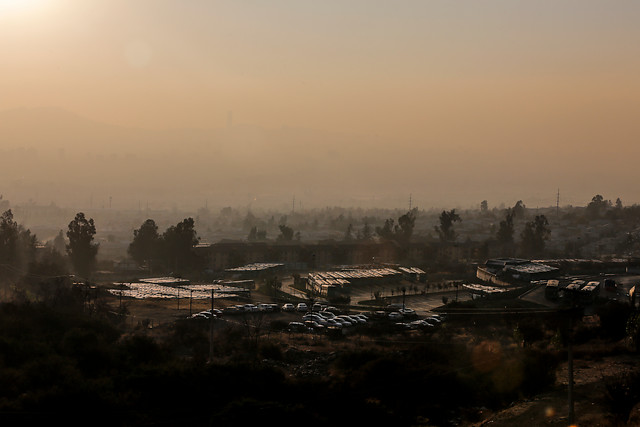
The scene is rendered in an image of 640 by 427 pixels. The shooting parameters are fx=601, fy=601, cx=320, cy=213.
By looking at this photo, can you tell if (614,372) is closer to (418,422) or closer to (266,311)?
(418,422)

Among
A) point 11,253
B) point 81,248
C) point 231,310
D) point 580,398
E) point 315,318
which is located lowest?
point 580,398

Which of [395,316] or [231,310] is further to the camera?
[231,310]

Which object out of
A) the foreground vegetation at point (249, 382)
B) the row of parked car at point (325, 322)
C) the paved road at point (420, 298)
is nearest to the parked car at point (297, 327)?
the row of parked car at point (325, 322)

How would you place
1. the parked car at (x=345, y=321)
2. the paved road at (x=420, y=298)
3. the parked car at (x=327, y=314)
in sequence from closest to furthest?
1. the parked car at (x=345, y=321)
2. the parked car at (x=327, y=314)
3. the paved road at (x=420, y=298)

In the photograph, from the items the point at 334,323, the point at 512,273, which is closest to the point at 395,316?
the point at 334,323

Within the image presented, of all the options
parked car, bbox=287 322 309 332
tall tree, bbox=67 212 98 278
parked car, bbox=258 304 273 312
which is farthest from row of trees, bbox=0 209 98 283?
parked car, bbox=287 322 309 332

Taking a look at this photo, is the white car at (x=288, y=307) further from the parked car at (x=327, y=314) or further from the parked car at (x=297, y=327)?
the parked car at (x=297, y=327)

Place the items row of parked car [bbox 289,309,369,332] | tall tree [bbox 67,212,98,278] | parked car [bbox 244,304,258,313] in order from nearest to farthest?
row of parked car [bbox 289,309,369,332] → parked car [bbox 244,304,258,313] → tall tree [bbox 67,212,98,278]

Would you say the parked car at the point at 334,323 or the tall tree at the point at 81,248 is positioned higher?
the tall tree at the point at 81,248

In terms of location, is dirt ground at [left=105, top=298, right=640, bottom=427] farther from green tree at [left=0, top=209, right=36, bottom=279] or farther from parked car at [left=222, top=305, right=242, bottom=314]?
green tree at [left=0, top=209, right=36, bottom=279]

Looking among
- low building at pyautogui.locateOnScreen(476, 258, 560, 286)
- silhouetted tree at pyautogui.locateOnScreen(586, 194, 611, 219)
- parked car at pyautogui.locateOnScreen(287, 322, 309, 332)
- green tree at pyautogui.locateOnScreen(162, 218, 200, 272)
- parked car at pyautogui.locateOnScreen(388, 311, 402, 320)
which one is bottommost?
parked car at pyautogui.locateOnScreen(287, 322, 309, 332)

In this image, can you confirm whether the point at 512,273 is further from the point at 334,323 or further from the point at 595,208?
the point at 595,208

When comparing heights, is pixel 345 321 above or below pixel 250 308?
below
